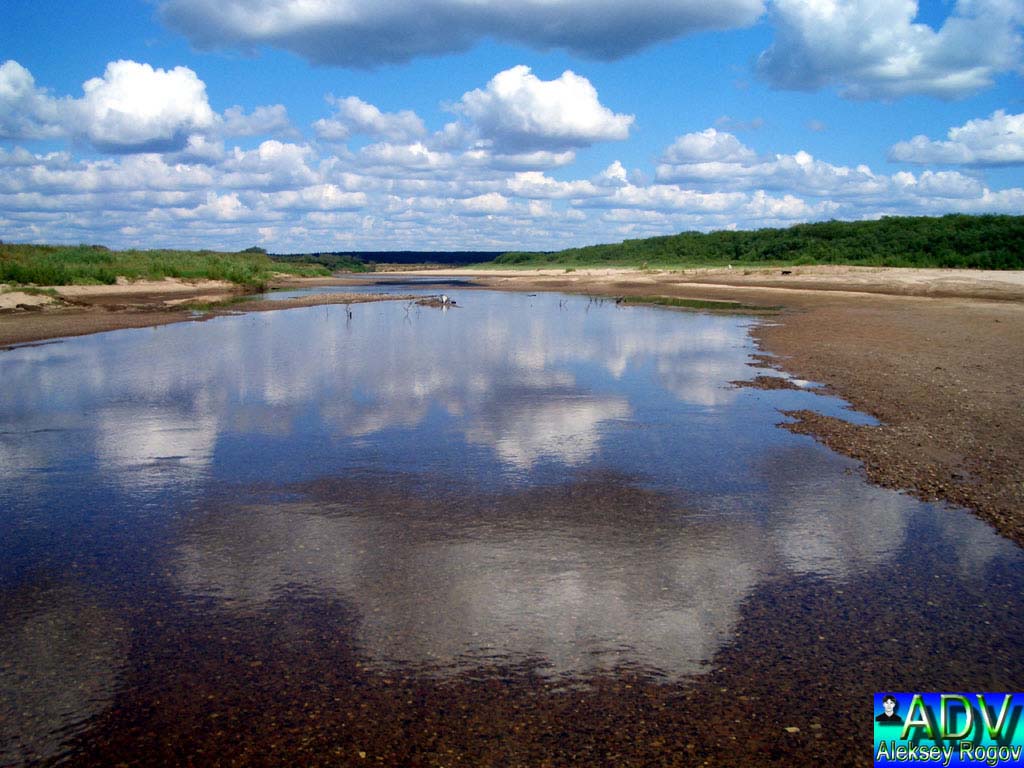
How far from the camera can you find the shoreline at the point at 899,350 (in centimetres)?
998

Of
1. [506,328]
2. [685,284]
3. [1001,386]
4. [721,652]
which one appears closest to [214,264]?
[685,284]

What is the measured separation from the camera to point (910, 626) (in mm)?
6129

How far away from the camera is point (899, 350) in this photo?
20391mm

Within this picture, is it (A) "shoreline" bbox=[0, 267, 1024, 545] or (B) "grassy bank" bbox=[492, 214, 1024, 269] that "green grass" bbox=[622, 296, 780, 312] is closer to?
(A) "shoreline" bbox=[0, 267, 1024, 545]

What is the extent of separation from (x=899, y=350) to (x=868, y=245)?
54095 millimetres

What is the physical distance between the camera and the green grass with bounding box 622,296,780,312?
38.7 m

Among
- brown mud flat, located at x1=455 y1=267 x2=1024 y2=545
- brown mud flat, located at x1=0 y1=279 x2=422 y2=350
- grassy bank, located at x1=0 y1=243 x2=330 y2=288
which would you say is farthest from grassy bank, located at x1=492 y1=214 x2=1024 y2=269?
grassy bank, located at x1=0 y1=243 x2=330 y2=288

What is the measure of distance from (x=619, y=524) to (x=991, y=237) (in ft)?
196

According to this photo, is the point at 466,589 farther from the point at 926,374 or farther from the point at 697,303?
the point at 697,303

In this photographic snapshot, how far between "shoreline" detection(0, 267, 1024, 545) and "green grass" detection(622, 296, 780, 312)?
5.22 feet

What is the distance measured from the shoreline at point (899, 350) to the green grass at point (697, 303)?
1591mm

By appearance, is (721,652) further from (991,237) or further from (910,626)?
(991,237)

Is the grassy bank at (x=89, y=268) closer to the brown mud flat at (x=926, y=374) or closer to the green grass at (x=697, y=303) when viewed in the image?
the green grass at (x=697, y=303)

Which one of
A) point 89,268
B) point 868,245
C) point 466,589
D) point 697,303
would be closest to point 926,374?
point 466,589
